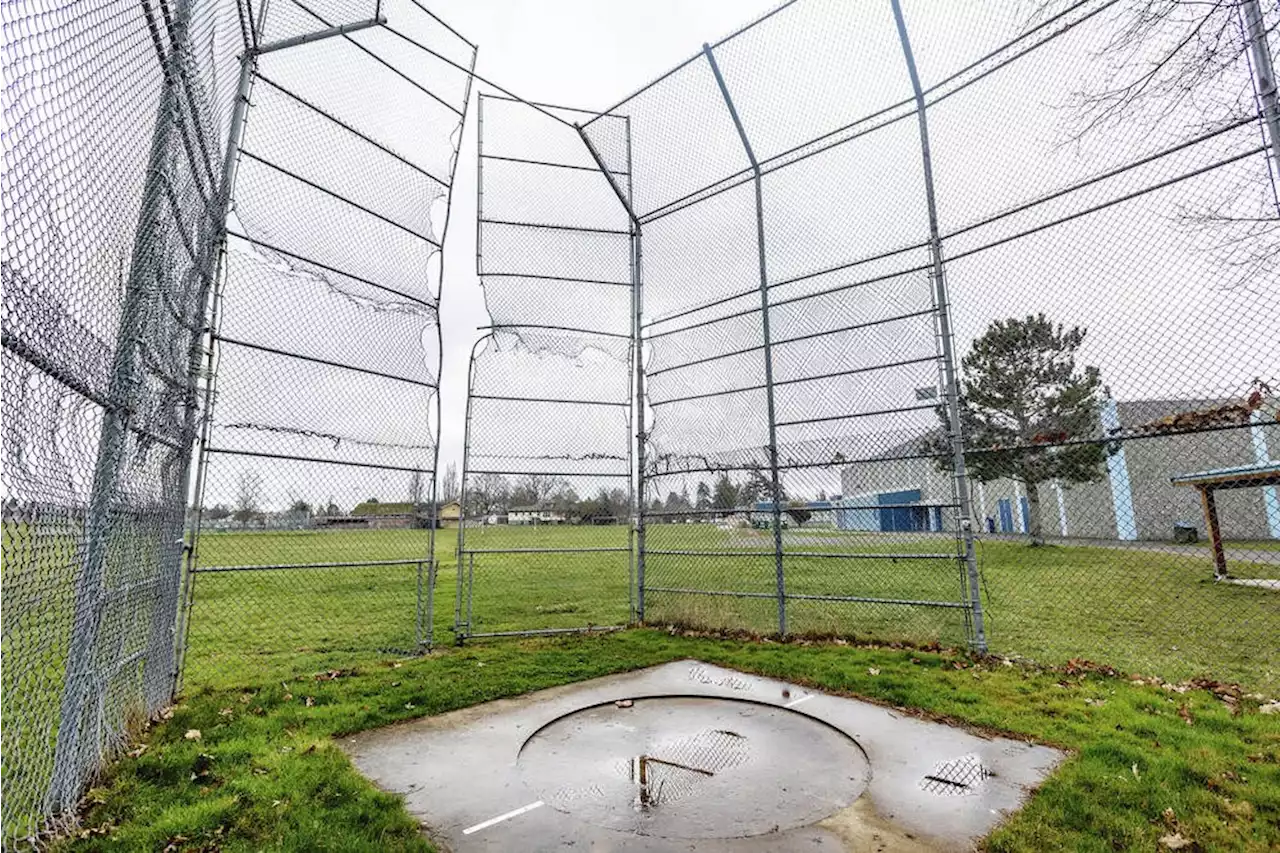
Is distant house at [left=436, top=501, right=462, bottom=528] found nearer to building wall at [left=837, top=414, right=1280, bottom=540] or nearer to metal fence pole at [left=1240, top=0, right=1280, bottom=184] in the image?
building wall at [left=837, top=414, right=1280, bottom=540]

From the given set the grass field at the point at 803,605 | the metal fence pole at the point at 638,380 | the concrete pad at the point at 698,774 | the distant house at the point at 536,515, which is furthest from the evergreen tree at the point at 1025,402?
the distant house at the point at 536,515

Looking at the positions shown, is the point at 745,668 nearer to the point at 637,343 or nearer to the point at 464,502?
the point at 464,502

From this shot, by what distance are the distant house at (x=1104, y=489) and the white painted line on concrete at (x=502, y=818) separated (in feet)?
12.9

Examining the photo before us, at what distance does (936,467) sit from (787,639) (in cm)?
238

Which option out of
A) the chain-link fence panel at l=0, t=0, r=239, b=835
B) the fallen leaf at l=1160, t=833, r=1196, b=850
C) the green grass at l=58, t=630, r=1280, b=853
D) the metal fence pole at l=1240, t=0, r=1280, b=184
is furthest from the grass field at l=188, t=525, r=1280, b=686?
the metal fence pole at l=1240, t=0, r=1280, b=184

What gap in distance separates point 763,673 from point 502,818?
2976mm

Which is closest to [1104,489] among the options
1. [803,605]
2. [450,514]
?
[803,605]

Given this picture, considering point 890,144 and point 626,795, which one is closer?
point 626,795

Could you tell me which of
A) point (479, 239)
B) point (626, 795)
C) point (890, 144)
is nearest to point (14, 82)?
point (626, 795)

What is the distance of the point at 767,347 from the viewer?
673 cm

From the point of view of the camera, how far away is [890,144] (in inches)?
245

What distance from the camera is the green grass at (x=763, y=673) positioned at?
2.50 m

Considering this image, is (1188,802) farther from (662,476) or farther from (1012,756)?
(662,476)

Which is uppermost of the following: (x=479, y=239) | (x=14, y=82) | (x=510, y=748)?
(x=479, y=239)
